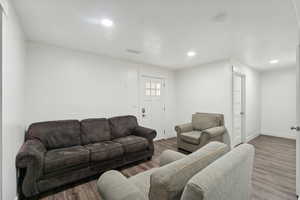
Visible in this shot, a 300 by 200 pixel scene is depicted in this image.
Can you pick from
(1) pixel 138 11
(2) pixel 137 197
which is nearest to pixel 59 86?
(1) pixel 138 11

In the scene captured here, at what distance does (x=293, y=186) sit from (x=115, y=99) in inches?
141

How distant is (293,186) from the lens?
2057mm

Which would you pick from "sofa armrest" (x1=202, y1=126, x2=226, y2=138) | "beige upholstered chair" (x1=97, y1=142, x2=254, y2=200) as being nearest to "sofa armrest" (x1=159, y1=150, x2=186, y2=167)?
"beige upholstered chair" (x1=97, y1=142, x2=254, y2=200)

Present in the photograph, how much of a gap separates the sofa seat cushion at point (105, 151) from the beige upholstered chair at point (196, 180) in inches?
43.6

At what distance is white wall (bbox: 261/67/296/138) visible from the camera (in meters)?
4.45

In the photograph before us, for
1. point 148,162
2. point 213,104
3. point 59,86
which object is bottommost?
point 148,162

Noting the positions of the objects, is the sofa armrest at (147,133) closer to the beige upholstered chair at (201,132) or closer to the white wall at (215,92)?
the beige upholstered chair at (201,132)

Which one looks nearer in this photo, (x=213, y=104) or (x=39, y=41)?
(x=39, y=41)

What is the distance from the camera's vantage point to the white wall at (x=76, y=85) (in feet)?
8.34

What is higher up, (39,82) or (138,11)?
(138,11)

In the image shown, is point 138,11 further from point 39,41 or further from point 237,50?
point 237,50

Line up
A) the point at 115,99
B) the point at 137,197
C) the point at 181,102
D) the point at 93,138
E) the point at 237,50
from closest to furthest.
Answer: the point at 137,197
the point at 93,138
the point at 237,50
the point at 115,99
the point at 181,102

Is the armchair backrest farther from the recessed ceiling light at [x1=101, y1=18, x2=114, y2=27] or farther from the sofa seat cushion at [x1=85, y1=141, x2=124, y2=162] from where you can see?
the recessed ceiling light at [x1=101, y1=18, x2=114, y2=27]

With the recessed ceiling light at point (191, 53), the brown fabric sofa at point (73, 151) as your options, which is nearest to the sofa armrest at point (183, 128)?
the brown fabric sofa at point (73, 151)
